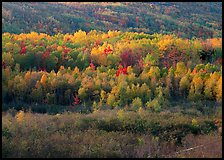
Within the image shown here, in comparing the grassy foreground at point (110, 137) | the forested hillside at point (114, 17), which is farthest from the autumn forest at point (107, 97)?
the forested hillside at point (114, 17)

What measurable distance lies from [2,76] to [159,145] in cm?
1963

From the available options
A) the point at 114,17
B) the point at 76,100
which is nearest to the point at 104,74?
the point at 76,100

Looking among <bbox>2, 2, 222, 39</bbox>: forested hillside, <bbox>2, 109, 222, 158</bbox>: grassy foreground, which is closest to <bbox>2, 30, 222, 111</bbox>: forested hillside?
<bbox>2, 109, 222, 158</bbox>: grassy foreground

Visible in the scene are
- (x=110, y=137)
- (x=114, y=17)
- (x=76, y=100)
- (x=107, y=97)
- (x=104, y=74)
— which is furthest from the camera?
(x=114, y=17)

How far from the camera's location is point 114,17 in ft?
296

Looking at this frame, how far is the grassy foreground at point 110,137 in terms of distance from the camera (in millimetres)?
15273

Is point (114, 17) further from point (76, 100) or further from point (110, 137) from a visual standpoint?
point (110, 137)

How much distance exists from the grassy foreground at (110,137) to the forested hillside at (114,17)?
40797mm

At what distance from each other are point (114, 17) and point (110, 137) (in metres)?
74.5

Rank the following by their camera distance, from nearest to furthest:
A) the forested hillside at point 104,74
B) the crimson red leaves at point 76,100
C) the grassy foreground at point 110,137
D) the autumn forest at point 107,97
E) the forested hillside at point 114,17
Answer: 1. the grassy foreground at point 110,137
2. the autumn forest at point 107,97
3. the forested hillside at point 104,74
4. the crimson red leaves at point 76,100
5. the forested hillside at point 114,17

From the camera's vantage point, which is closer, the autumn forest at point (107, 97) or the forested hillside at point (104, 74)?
the autumn forest at point (107, 97)

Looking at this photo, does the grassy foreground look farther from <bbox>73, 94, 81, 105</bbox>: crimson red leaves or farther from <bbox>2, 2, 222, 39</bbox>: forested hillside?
<bbox>2, 2, 222, 39</bbox>: forested hillside

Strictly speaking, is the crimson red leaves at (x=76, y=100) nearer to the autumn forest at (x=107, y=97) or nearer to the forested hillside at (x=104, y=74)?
the forested hillside at (x=104, y=74)

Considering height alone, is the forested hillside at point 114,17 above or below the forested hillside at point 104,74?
above
